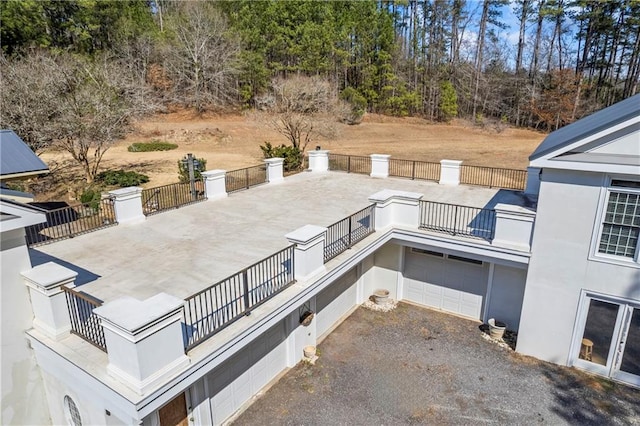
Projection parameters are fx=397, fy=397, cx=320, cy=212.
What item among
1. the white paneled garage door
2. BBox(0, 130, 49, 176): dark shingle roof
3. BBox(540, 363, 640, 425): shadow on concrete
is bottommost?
BBox(540, 363, 640, 425): shadow on concrete

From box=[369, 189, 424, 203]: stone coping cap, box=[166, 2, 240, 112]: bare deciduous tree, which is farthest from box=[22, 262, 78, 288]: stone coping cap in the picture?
box=[166, 2, 240, 112]: bare deciduous tree

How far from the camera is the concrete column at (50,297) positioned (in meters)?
6.25

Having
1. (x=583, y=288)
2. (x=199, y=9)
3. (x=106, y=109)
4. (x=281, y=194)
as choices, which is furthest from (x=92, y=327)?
(x=199, y=9)

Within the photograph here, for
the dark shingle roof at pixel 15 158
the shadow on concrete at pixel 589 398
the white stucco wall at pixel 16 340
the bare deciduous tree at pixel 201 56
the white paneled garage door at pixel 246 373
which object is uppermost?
the bare deciduous tree at pixel 201 56

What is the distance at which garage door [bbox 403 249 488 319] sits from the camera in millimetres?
11688

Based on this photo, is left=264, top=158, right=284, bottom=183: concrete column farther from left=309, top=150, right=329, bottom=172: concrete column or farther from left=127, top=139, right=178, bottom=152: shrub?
left=127, top=139, right=178, bottom=152: shrub

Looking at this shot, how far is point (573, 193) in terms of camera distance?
28.8 ft

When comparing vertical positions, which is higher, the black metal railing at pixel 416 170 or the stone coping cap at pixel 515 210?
the stone coping cap at pixel 515 210

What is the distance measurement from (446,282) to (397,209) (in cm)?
285

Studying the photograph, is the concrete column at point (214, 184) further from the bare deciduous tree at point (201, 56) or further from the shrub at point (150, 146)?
the bare deciduous tree at point (201, 56)

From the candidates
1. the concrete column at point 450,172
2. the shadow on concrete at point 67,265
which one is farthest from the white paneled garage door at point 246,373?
the concrete column at point 450,172

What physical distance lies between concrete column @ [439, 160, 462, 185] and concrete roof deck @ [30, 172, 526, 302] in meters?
0.41

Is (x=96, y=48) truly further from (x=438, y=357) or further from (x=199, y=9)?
(x=438, y=357)

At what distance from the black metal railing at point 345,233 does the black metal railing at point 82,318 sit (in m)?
4.70
